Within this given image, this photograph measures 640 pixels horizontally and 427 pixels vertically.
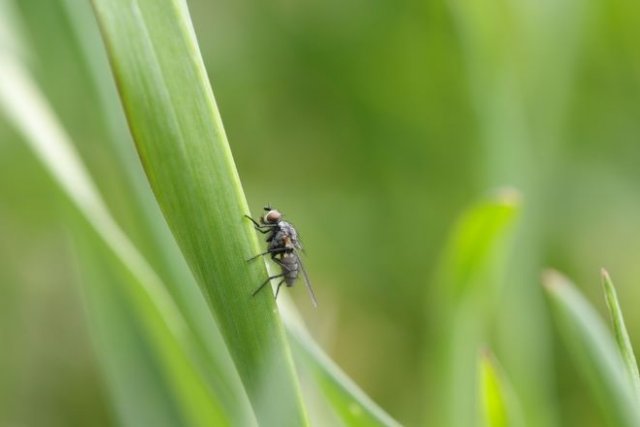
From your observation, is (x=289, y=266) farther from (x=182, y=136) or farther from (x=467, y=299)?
(x=182, y=136)

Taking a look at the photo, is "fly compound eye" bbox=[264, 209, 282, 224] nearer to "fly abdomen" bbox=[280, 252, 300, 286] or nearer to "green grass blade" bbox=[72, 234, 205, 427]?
"fly abdomen" bbox=[280, 252, 300, 286]

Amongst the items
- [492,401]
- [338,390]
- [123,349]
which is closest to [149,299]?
[123,349]

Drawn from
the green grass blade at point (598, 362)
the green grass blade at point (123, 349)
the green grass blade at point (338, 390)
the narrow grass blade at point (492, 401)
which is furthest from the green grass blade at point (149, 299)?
the green grass blade at point (598, 362)

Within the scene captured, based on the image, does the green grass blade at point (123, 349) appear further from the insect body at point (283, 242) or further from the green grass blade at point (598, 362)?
the green grass blade at point (598, 362)

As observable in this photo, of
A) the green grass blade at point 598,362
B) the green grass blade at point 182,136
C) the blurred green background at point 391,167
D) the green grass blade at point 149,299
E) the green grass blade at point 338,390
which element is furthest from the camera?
the blurred green background at point 391,167

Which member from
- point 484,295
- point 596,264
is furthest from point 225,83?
point 484,295

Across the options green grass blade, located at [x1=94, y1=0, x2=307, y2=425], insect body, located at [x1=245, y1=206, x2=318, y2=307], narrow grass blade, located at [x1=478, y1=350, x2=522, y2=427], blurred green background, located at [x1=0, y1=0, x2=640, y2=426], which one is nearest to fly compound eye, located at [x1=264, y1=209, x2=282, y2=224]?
insect body, located at [x1=245, y1=206, x2=318, y2=307]
